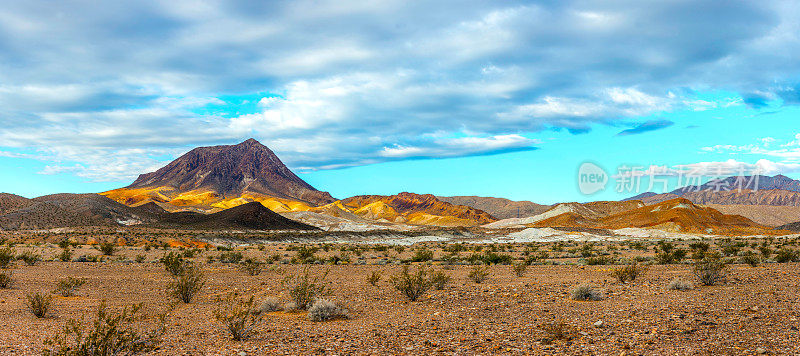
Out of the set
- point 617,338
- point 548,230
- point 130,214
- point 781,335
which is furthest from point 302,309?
point 130,214

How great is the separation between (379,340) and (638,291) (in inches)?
302

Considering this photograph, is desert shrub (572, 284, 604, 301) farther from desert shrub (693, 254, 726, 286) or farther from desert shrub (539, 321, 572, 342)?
desert shrub (693, 254, 726, 286)

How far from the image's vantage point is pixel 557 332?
8.36m

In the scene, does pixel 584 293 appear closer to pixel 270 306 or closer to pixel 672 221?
pixel 270 306

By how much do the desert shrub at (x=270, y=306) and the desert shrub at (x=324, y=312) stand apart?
5.27 feet

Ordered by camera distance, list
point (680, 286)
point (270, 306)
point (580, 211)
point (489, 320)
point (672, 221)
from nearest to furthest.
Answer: point (489, 320)
point (270, 306)
point (680, 286)
point (672, 221)
point (580, 211)

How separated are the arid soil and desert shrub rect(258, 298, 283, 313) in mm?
399

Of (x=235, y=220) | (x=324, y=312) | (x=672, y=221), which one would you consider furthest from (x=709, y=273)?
(x=235, y=220)

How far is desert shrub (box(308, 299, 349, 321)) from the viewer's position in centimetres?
1045

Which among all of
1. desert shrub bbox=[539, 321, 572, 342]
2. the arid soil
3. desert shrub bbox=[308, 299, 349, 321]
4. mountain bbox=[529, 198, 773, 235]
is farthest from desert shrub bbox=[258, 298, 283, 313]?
mountain bbox=[529, 198, 773, 235]

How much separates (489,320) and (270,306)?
521 centimetres

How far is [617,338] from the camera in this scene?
323 inches

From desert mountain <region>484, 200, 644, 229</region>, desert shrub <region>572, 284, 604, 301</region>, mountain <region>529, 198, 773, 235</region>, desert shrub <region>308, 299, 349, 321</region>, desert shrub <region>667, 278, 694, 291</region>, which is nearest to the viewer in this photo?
desert shrub <region>308, 299, 349, 321</region>

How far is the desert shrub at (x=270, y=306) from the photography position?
455 inches
